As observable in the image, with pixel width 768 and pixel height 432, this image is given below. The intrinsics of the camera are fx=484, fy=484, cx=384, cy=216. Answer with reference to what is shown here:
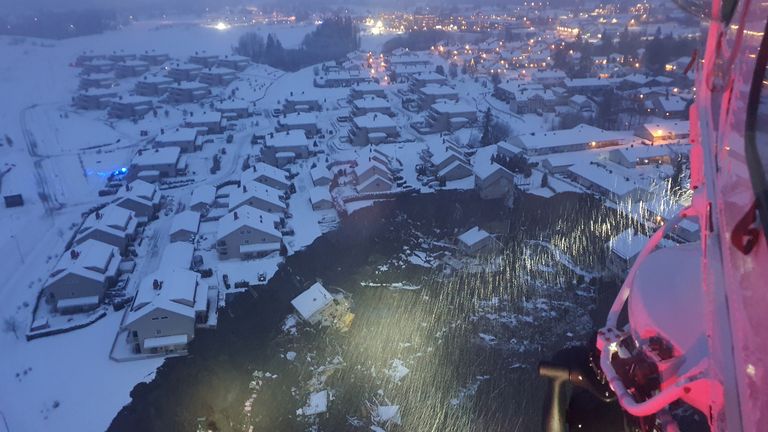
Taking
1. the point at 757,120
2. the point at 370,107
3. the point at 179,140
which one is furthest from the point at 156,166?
the point at 757,120

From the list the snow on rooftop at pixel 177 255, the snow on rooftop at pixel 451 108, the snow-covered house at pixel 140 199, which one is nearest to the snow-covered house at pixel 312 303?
the snow on rooftop at pixel 177 255

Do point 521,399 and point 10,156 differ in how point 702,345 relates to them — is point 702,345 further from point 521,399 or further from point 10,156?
point 10,156

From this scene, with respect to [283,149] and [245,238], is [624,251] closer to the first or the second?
[245,238]

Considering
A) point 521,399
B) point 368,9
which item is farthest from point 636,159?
point 368,9

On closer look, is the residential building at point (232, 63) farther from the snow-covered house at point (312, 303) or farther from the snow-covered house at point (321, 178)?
the snow-covered house at point (312, 303)

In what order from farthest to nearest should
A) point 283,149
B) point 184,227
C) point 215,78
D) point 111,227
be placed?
1. point 215,78
2. point 283,149
3. point 184,227
4. point 111,227
